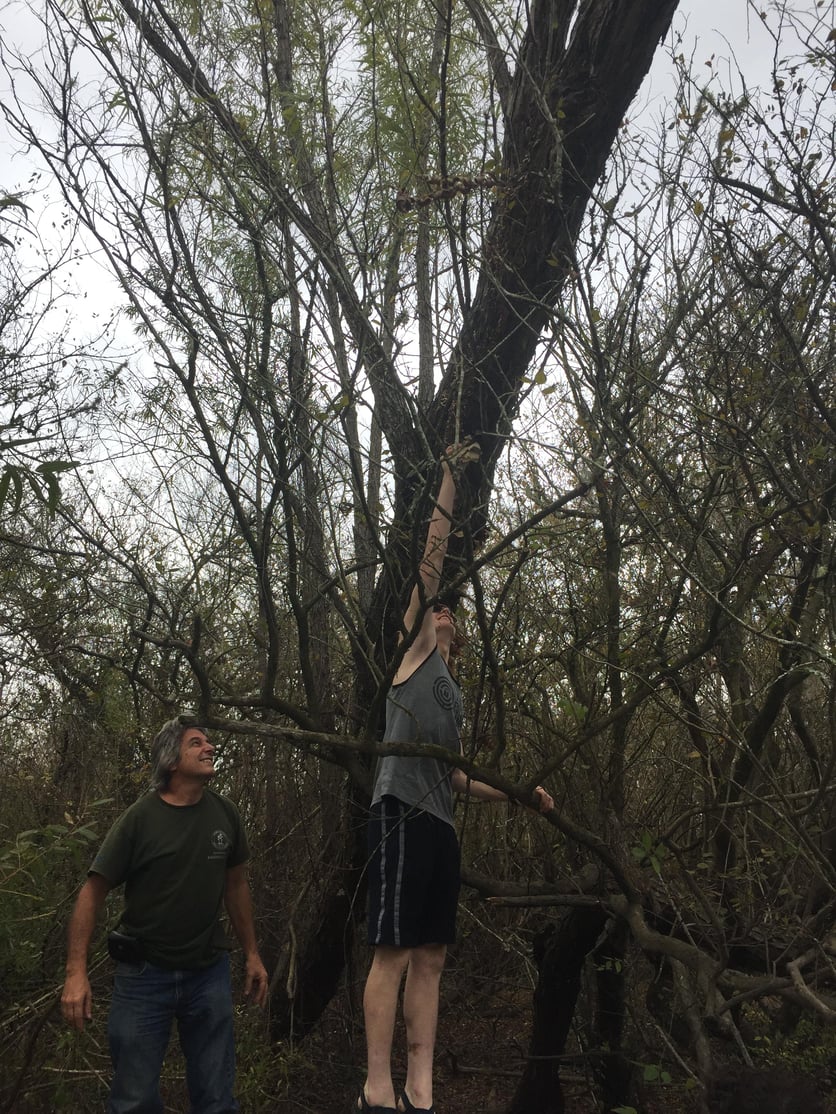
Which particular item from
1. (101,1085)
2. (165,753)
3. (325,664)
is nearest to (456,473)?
(165,753)

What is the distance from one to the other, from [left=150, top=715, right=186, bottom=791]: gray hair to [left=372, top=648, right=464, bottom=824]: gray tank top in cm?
74

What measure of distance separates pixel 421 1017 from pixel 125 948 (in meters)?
1.02

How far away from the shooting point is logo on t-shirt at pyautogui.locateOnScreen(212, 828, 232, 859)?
3570mm

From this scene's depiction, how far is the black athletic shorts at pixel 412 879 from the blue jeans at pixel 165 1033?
0.72 meters

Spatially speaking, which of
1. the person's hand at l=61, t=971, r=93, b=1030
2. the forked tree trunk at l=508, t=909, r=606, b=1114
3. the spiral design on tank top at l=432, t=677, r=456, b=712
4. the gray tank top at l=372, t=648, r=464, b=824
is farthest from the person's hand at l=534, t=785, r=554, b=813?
the person's hand at l=61, t=971, r=93, b=1030

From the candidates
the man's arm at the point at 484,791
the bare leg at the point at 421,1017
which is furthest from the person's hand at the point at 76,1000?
the man's arm at the point at 484,791

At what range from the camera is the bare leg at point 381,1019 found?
2.94 meters

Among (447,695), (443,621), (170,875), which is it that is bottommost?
(170,875)

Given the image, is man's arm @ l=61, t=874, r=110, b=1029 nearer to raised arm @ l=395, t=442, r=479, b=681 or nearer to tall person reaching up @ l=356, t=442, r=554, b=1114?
tall person reaching up @ l=356, t=442, r=554, b=1114

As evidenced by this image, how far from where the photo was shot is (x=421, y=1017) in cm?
304

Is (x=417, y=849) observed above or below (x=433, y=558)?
below

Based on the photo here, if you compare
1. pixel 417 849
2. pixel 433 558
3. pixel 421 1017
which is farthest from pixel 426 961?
pixel 433 558

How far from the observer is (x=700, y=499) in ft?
11.9

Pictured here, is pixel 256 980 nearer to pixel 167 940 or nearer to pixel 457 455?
pixel 167 940
